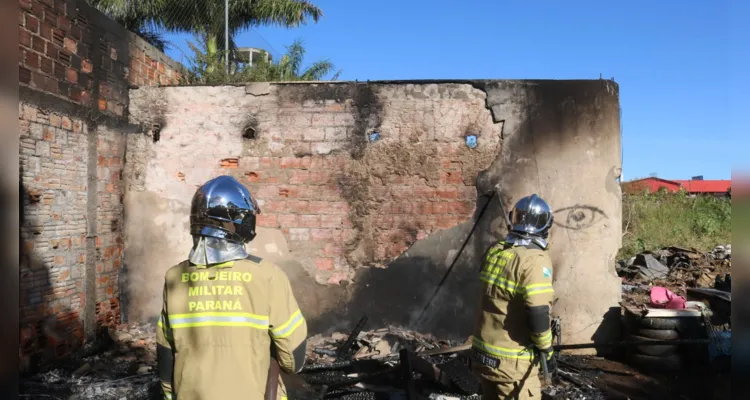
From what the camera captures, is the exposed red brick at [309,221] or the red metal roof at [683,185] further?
the red metal roof at [683,185]

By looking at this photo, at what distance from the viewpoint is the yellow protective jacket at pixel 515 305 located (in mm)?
2990

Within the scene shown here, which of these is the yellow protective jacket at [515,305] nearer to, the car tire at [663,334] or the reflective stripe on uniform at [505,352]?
the reflective stripe on uniform at [505,352]

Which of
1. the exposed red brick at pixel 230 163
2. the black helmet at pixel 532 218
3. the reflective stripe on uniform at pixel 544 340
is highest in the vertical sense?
the exposed red brick at pixel 230 163

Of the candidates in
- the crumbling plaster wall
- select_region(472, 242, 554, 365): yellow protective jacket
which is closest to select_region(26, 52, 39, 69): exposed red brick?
the crumbling plaster wall

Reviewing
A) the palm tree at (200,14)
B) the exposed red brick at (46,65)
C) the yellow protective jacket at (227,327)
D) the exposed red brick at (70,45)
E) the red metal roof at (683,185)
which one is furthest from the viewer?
the red metal roof at (683,185)

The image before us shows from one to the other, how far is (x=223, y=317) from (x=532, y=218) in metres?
2.26

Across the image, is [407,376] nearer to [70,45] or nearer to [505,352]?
[505,352]

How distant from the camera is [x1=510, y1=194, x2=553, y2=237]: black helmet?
341cm

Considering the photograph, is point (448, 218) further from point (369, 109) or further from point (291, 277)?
point (291, 277)

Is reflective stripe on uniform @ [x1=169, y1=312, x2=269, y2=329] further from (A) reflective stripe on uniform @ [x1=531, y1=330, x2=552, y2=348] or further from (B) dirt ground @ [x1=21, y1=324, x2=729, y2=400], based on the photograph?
(B) dirt ground @ [x1=21, y1=324, x2=729, y2=400]

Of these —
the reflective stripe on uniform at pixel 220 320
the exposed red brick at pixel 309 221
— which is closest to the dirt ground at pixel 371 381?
the exposed red brick at pixel 309 221

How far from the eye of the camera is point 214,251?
7.23ft

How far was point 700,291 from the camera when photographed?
24.3 ft

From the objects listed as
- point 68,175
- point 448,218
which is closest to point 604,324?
point 448,218
